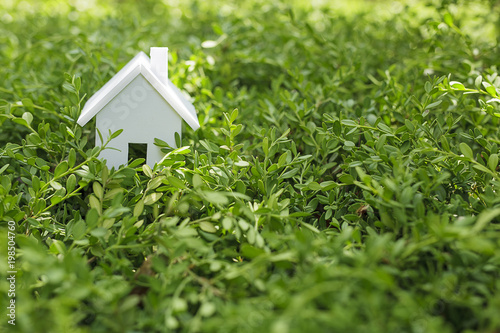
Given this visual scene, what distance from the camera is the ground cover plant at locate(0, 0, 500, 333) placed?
2.21ft

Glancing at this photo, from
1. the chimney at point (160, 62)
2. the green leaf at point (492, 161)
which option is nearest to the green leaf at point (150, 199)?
the chimney at point (160, 62)

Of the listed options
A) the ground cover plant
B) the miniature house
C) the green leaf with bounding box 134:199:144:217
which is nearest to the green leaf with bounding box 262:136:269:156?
the ground cover plant

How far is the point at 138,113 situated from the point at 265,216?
1.53 feet

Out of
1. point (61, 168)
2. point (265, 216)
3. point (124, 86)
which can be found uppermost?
point (124, 86)

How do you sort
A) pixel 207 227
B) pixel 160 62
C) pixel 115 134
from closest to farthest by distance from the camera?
pixel 207 227 < pixel 115 134 < pixel 160 62

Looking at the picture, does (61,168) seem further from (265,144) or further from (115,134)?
(265,144)

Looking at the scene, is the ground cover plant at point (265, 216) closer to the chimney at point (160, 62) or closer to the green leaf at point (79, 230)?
the green leaf at point (79, 230)

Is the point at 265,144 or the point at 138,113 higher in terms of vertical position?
the point at 138,113

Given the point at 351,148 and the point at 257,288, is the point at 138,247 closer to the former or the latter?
the point at 257,288

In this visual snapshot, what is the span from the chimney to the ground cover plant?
0.19 meters

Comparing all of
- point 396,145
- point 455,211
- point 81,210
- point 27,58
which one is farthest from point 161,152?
point 27,58

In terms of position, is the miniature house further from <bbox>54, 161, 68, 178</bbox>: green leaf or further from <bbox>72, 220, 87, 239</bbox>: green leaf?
<bbox>72, 220, 87, 239</bbox>: green leaf

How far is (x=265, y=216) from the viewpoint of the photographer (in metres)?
0.90

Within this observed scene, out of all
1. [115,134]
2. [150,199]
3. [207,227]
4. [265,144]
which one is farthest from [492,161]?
[115,134]
